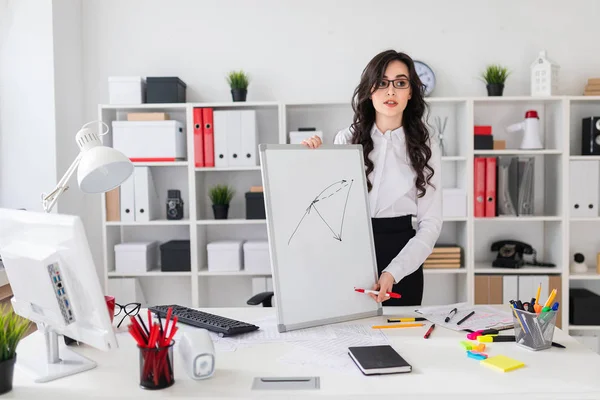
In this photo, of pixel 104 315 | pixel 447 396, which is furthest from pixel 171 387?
pixel 447 396

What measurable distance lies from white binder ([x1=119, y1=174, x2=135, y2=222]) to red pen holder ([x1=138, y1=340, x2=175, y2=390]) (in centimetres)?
233

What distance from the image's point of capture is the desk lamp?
1350 mm

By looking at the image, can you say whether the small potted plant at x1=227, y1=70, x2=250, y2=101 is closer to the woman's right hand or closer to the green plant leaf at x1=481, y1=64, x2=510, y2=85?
the green plant leaf at x1=481, y1=64, x2=510, y2=85

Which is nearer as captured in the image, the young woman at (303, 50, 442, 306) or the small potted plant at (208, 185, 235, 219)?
the young woman at (303, 50, 442, 306)

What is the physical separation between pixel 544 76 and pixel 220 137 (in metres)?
2.05

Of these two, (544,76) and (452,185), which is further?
(452,185)

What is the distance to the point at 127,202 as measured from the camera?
343cm

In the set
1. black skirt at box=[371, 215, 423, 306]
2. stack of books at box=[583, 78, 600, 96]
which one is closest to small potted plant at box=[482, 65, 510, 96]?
stack of books at box=[583, 78, 600, 96]

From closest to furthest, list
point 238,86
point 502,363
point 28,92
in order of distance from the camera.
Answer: point 502,363 → point 28,92 → point 238,86

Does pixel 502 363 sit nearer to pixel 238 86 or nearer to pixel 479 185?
pixel 479 185

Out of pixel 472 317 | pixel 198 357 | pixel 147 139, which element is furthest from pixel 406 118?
pixel 147 139

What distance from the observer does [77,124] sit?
11.8 ft

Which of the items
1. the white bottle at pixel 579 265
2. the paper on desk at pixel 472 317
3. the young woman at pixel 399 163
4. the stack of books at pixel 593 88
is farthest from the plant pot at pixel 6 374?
the stack of books at pixel 593 88

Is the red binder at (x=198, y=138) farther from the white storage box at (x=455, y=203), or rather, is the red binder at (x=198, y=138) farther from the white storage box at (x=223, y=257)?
the white storage box at (x=455, y=203)
